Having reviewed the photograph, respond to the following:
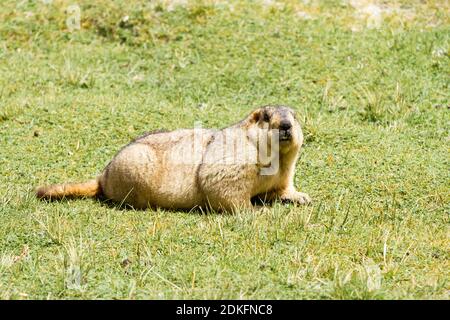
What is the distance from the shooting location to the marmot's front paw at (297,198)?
24.2 feet

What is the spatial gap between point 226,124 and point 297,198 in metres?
2.41

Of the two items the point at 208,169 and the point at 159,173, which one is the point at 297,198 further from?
the point at 159,173

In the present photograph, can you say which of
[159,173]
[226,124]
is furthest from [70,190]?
[226,124]

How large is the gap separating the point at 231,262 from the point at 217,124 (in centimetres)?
402

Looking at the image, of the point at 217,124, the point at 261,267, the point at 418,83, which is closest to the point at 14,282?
the point at 261,267

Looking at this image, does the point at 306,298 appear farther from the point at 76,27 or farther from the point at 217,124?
the point at 76,27

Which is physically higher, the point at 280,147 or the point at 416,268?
the point at 280,147

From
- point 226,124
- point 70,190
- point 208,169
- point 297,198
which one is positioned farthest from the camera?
point 226,124

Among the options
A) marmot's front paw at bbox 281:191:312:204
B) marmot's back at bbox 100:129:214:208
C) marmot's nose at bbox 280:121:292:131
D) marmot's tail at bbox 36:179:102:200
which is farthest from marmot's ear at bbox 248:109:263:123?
marmot's tail at bbox 36:179:102:200

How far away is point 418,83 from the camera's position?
10.4m

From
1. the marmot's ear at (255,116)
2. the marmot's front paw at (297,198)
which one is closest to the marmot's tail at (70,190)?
the marmot's ear at (255,116)

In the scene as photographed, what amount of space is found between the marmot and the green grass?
0.23 m

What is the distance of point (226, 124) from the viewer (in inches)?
377

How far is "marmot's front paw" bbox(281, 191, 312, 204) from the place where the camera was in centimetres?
737
